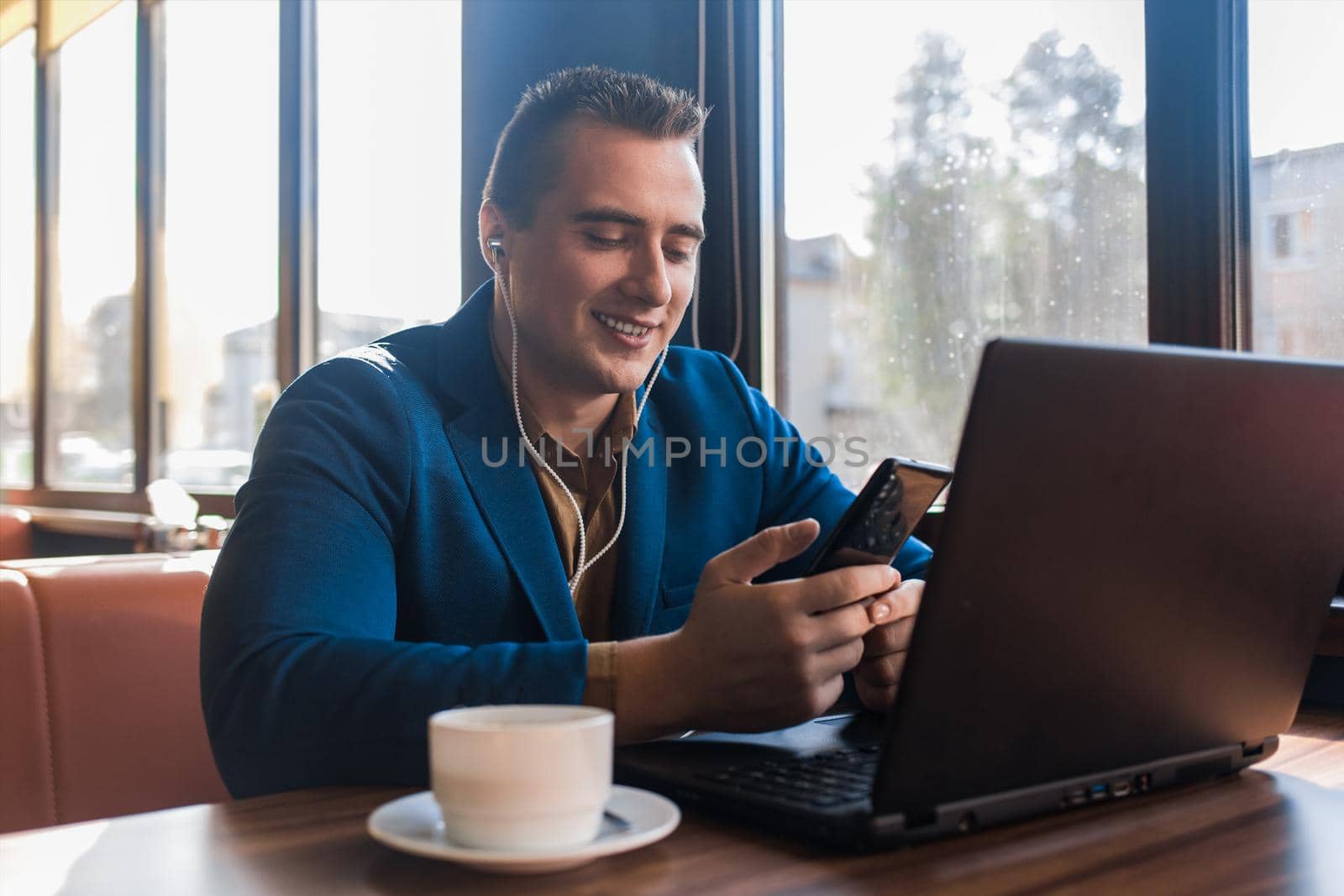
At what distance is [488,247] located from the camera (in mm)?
1616

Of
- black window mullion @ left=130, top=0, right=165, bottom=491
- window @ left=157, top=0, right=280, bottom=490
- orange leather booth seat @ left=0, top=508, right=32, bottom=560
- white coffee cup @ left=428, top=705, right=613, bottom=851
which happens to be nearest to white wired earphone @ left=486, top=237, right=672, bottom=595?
white coffee cup @ left=428, top=705, right=613, bottom=851

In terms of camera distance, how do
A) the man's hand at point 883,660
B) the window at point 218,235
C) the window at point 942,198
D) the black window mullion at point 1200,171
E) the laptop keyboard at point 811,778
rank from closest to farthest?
1. the laptop keyboard at point 811,778
2. the man's hand at point 883,660
3. the black window mullion at point 1200,171
4. the window at point 942,198
5. the window at point 218,235

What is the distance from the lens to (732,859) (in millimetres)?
687

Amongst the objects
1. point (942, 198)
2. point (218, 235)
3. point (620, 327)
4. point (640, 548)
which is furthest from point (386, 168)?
point (640, 548)

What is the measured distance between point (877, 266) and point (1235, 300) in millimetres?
667

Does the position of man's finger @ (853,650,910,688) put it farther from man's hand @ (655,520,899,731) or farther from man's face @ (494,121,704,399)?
man's face @ (494,121,704,399)

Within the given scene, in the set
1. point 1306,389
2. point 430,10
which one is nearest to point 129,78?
point 430,10

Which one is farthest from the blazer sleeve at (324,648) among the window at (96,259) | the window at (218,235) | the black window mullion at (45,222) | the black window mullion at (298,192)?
the black window mullion at (45,222)

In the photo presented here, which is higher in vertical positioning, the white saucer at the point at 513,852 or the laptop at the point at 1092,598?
the laptop at the point at 1092,598

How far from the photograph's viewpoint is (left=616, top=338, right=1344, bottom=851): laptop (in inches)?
25.1

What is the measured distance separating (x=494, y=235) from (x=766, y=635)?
87cm

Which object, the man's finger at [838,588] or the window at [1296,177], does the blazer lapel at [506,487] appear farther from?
the window at [1296,177]

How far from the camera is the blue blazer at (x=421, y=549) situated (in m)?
0.93

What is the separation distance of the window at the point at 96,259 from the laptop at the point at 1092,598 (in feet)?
14.7
